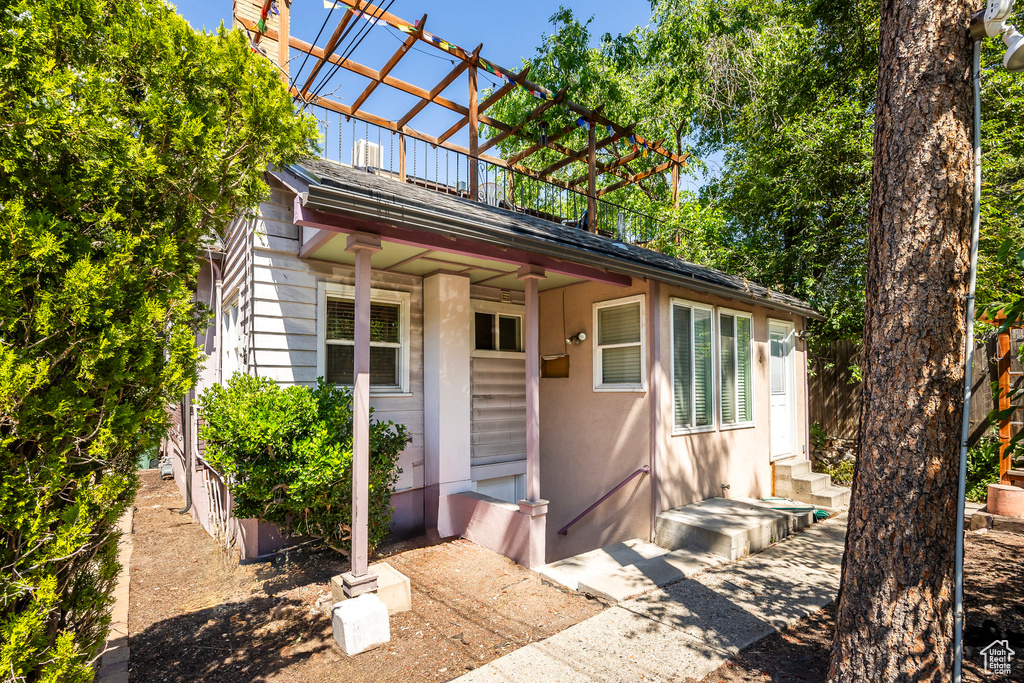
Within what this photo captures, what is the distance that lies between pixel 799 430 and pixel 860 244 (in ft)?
12.7

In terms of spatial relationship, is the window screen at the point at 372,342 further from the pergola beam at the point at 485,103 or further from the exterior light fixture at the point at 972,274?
the exterior light fixture at the point at 972,274

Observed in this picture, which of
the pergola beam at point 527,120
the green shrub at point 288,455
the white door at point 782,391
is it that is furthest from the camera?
the white door at point 782,391

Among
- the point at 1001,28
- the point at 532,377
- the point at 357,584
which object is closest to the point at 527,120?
the point at 532,377

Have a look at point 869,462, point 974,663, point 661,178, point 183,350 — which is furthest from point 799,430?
point 661,178

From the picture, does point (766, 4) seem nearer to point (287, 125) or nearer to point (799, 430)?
point (799, 430)

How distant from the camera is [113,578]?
8.32 feet

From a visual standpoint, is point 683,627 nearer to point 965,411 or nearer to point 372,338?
point 965,411

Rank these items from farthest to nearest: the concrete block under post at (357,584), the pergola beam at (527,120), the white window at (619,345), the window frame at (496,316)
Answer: the pergola beam at (527,120) < the window frame at (496,316) < the white window at (619,345) < the concrete block under post at (357,584)

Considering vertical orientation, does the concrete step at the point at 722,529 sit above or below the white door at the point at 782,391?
below

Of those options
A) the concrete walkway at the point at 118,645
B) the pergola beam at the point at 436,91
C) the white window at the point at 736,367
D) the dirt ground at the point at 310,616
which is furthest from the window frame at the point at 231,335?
the white window at the point at 736,367

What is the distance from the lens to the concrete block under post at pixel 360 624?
365cm

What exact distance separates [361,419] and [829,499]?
7.09m

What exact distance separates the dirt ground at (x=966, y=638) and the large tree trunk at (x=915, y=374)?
59cm

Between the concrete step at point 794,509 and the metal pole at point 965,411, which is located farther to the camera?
the concrete step at point 794,509
